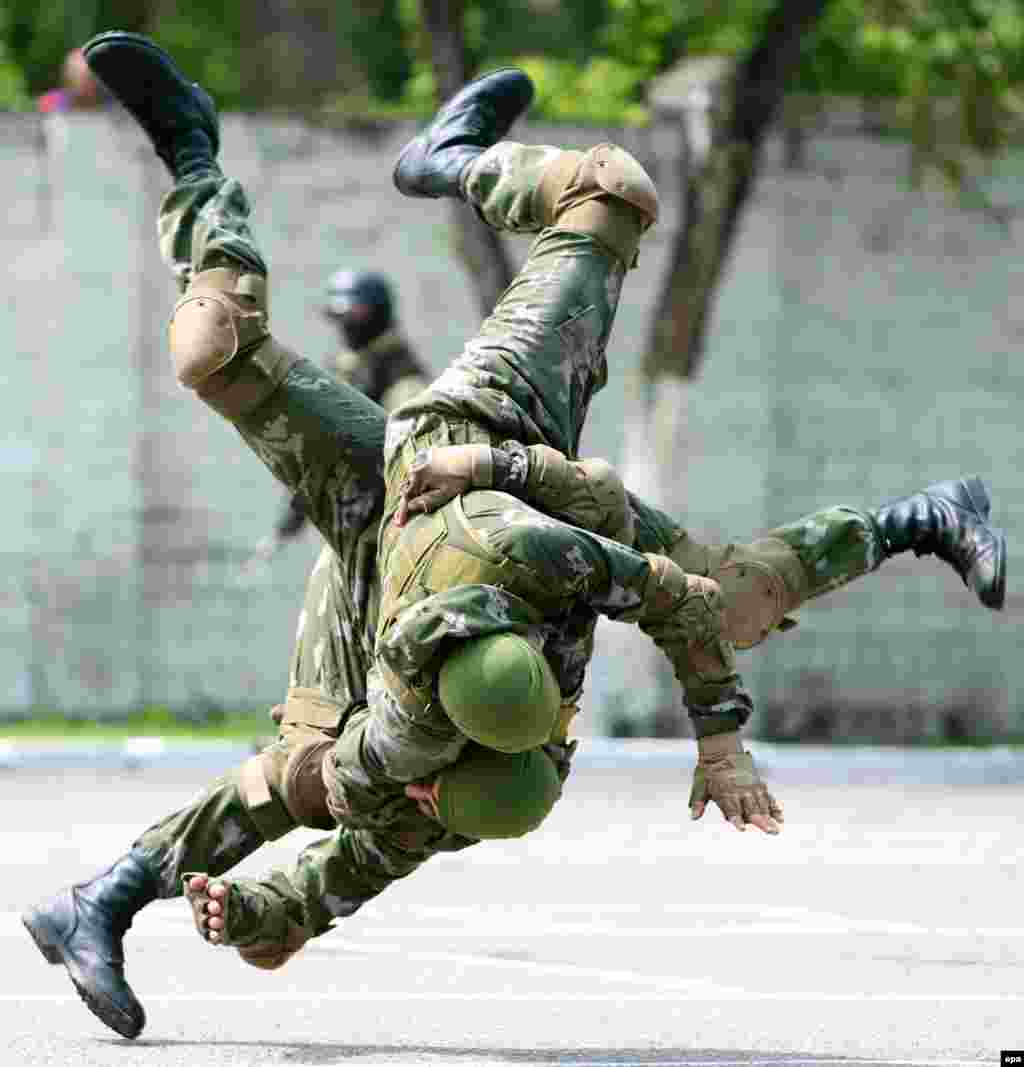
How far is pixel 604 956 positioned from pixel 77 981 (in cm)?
193

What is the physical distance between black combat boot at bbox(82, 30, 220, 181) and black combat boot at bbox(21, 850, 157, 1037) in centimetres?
155

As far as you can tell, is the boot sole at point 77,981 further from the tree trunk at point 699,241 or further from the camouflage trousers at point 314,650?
the tree trunk at point 699,241

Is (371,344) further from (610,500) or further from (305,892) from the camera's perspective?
(610,500)

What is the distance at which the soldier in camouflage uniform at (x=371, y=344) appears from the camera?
36.3 ft

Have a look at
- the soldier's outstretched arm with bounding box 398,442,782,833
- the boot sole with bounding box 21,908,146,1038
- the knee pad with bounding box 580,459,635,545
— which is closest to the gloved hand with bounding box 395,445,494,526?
the soldier's outstretched arm with bounding box 398,442,782,833

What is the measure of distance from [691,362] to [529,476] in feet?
28.4

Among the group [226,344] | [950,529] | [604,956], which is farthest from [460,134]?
[604,956]

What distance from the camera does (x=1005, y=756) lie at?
13383mm

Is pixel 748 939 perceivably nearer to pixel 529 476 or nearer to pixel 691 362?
pixel 529 476

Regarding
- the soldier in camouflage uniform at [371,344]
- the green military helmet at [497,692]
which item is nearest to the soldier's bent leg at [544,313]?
the green military helmet at [497,692]

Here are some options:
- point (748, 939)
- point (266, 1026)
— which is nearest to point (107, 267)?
point (748, 939)

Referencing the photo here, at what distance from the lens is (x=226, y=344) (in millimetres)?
5582

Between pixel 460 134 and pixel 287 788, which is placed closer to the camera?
pixel 287 788

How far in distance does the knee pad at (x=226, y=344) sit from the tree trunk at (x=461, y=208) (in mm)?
7525
